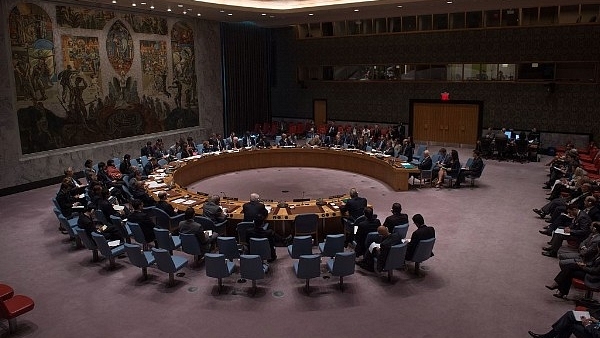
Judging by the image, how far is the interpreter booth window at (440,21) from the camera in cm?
2197

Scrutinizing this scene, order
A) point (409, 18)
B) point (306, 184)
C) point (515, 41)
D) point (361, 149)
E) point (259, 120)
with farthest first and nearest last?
point (259, 120) < point (409, 18) < point (515, 41) < point (361, 149) < point (306, 184)

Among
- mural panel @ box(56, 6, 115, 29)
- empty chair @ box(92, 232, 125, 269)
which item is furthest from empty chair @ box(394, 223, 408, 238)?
mural panel @ box(56, 6, 115, 29)

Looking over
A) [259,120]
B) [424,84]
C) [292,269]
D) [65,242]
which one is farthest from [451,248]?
[259,120]

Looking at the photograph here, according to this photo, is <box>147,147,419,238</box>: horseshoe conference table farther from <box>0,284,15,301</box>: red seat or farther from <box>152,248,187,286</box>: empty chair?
<box>0,284,15,301</box>: red seat

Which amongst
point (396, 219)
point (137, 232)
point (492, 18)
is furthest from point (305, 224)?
point (492, 18)

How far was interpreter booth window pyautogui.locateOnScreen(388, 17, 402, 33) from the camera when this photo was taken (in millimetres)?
23141

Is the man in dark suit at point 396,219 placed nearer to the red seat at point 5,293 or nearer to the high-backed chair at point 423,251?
the high-backed chair at point 423,251

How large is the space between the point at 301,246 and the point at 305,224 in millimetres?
1340

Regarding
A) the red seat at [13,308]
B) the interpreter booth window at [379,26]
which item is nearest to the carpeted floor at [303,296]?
the red seat at [13,308]

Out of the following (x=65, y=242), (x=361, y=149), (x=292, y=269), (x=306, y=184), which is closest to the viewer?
(x=292, y=269)

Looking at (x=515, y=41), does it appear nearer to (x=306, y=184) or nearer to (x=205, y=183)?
(x=306, y=184)

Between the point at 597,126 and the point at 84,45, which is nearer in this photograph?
the point at 84,45

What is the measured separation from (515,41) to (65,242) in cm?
1939

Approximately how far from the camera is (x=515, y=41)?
20.5 metres
